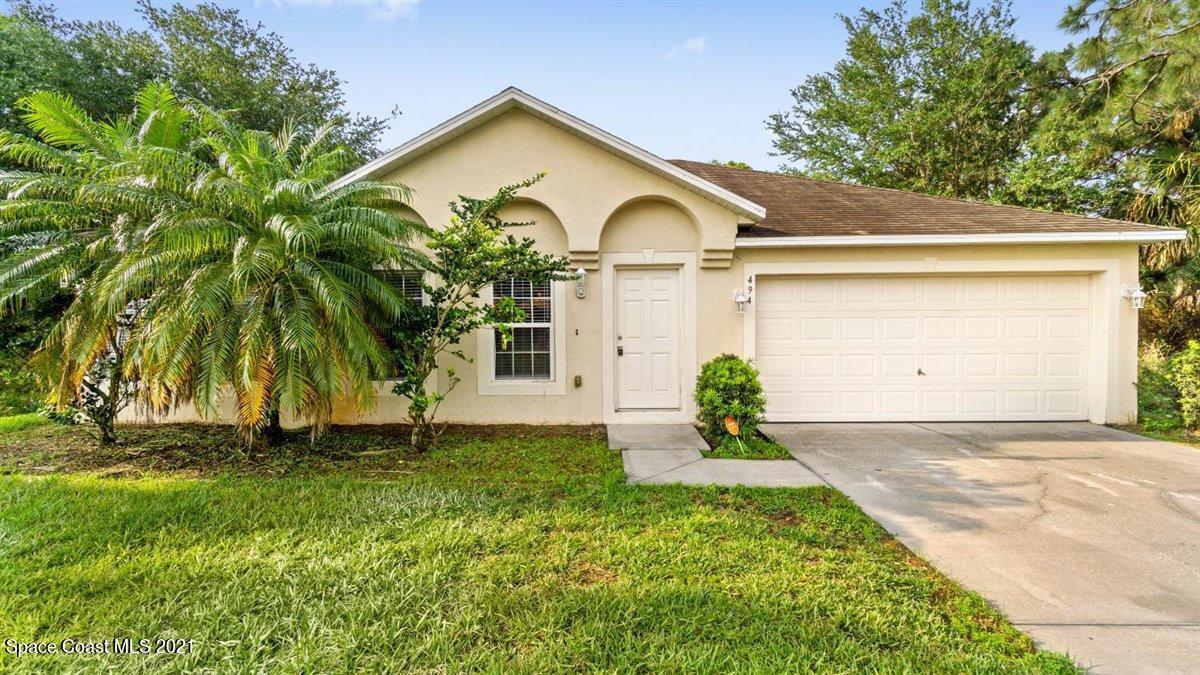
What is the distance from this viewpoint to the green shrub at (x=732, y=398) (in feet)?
20.3

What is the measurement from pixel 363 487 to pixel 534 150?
5132mm

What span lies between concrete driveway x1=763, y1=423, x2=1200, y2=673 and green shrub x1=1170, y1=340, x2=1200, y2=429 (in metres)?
0.98

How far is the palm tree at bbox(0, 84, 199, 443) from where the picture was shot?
16.6ft

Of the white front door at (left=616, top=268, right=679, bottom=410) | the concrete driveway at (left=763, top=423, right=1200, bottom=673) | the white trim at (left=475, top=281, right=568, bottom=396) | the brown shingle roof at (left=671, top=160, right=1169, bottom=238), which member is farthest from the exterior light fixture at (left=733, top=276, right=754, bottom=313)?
the white trim at (left=475, top=281, right=568, bottom=396)

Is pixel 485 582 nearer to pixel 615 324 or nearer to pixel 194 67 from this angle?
pixel 615 324

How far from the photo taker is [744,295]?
7.33 metres

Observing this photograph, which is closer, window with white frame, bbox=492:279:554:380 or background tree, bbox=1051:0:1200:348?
window with white frame, bbox=492:279:554:380

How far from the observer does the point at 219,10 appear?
17109 millimetres

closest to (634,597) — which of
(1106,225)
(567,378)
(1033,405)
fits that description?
(567,378)

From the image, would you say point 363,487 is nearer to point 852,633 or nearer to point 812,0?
point 852,633

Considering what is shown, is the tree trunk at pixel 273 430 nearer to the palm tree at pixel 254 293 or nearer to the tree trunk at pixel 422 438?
the palm tree at pixel 254 293

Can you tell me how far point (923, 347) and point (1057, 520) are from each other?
161 inches

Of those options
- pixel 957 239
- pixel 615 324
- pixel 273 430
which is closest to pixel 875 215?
pixel 957 239

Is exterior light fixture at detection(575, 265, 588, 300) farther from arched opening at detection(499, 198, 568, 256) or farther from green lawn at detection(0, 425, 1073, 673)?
green lawn at detection(0, 425, 1073, 673)
